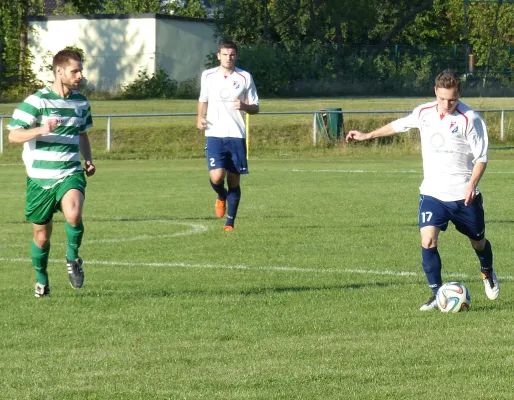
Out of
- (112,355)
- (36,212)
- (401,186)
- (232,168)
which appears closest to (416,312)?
(112,355)

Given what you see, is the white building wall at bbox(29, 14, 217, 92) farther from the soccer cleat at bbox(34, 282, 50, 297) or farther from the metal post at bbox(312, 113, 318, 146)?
the soccer cleat at bbox(34, 282, 50, 297)

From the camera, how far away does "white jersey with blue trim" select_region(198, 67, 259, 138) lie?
14.2 m

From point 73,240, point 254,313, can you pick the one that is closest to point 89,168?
point 73,240

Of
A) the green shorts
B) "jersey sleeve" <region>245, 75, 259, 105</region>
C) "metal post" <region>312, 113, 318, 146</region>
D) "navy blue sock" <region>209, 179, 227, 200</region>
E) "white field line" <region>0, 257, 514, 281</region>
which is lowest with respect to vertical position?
"metal post" <region>312, 113, 318, 146</region>

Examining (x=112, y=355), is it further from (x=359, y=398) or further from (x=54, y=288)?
(x=54, y=288)

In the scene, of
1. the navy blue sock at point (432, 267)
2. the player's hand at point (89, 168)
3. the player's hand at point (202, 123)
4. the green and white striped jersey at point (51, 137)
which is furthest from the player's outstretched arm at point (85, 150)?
the player's hand at point (202, 123)

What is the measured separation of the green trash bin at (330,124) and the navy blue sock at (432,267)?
2510 centimetres

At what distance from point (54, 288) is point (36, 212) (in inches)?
36.5

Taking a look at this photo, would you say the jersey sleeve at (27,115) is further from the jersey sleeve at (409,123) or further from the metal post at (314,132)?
the metal post at (314,132)

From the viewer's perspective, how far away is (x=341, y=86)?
6216 cm

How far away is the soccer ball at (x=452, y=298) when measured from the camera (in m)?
A: 8.34

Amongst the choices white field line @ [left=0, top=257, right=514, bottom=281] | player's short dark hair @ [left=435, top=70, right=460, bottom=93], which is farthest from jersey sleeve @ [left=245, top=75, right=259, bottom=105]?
player's short dark hair @ [left=435, top=70, right=460, bottom=93]

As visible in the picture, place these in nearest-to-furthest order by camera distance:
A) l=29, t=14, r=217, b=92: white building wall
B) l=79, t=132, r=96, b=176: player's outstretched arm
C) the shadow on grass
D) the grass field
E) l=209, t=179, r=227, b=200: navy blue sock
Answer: the grass field < l=79, t=132, r=96, b=176: player's outstretched arm < the shadow on grass < l=209, t=179, r=227, b=200: navy blue sock < l=29, t=14, r=217, b=92: white building wall

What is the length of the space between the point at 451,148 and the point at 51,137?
2996mm
